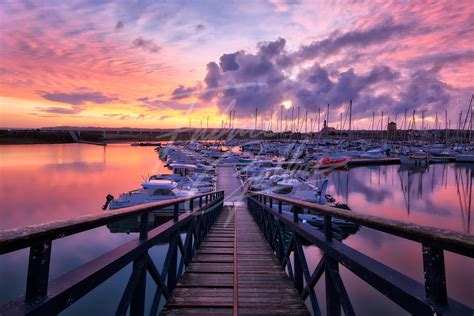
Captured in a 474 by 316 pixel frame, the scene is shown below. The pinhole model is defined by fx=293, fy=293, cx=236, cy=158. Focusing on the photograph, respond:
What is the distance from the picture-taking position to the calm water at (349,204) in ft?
37.0

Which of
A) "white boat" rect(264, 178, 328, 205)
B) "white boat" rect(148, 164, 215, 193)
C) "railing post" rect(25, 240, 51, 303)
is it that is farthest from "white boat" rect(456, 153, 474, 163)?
"railing post" rect(25, 240, 51, 303)

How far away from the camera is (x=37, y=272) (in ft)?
5.23

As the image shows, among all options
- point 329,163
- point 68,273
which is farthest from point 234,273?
point 329,163

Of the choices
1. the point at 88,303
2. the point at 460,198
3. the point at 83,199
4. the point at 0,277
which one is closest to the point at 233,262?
the point at 88,303

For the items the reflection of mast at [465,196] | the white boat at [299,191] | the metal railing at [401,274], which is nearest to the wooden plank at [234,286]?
the metal railing at [401,274]

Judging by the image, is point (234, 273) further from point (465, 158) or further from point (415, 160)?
point (465, 158)

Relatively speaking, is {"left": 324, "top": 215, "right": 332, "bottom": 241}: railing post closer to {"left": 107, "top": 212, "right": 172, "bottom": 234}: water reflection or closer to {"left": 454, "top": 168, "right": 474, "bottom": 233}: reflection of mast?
{"left": 107, "top": 212, "right": 172, "bottom": 234}: water reflection

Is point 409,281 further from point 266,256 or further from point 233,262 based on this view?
point 266,256

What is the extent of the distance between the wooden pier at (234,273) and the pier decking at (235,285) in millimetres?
14

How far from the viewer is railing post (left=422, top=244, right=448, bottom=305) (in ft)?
4.98

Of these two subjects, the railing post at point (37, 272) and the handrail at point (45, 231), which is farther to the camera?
the railing post at point (37, 272)

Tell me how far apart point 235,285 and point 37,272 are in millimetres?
3222

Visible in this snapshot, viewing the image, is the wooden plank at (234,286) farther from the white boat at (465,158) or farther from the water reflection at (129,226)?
the white boat at (465,158)

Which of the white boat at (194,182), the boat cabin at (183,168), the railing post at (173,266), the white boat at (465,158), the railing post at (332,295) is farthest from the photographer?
the white boat at (465,158)
